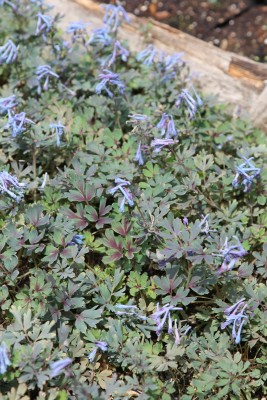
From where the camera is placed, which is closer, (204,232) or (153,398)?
(153,398)

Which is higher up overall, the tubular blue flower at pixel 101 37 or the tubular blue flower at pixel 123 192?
the tubular blue flower at pixel 101 37

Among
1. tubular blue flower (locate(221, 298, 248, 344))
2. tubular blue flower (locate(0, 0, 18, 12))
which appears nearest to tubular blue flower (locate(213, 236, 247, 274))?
tubular blue flower (locate(221, 298, 248, 344))

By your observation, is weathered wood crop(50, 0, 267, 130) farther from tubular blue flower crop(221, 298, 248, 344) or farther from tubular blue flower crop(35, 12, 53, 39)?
tubular blue flower crop(221, 298, 248, 344)

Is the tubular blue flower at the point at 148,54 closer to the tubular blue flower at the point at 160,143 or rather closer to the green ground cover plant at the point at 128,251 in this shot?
the green ground cover plant at the point at 128,251

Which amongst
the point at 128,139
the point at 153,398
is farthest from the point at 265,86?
the point at 153,398

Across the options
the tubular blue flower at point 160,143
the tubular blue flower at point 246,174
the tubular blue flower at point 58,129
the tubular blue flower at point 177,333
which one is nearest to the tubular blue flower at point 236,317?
the tubular blue flower at point 177,333

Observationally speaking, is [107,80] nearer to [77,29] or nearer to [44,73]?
[44,73]

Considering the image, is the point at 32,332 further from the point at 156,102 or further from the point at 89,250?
the point at 156,102
